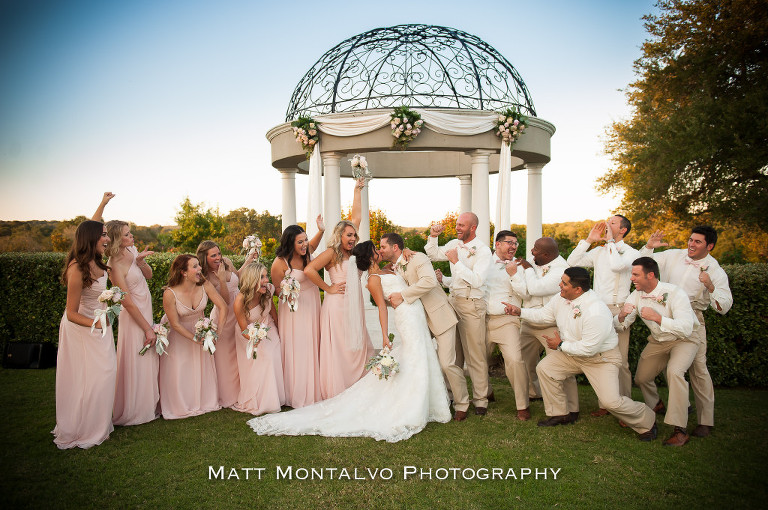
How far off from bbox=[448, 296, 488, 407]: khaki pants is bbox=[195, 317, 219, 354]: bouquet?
9.28 feet

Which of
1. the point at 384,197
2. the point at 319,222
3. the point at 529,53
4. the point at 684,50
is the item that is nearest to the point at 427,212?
the point at 384,197

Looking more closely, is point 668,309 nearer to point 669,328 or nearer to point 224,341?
point 669,328

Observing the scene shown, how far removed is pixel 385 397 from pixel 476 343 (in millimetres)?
1245

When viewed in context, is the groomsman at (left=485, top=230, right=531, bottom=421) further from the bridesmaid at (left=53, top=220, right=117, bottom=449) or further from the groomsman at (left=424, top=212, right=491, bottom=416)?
the bridesmaid at (left=53, top=220, right=117, bottom=449)

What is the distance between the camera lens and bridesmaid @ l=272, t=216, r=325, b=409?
6.05 meters

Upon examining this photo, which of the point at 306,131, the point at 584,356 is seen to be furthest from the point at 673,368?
the point at 306,131

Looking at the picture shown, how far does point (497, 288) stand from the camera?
5.93m

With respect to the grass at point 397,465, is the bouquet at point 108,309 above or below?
above

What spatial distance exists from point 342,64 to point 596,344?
10226mm

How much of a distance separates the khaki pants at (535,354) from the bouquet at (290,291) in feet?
8.80

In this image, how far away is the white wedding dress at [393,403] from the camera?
5.16m

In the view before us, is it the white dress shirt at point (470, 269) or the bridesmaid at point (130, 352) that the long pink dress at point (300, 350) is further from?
the white dress shirt at point (470, 269)

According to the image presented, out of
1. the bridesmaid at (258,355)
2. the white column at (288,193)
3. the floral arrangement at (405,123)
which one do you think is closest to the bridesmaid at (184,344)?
the bridesmaid at (258,355)

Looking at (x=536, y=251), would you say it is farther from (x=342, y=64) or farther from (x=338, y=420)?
(x=342, y=64)
